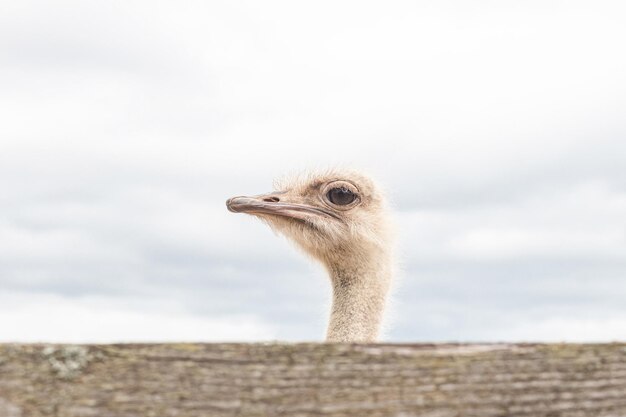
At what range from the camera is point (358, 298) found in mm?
7121

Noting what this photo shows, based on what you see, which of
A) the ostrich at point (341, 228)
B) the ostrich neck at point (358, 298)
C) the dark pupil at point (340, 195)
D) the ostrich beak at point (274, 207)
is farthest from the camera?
the dark pupil at point (340, 195)

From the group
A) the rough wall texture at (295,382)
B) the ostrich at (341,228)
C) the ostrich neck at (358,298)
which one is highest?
the ostrich at (341,228)

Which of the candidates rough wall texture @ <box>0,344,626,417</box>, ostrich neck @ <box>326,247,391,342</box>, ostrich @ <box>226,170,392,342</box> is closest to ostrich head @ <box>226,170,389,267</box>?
ostrich @ <box>226,170,392,342</box>

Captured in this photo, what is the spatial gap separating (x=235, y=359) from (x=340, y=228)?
5.83 m

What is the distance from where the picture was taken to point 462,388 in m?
2.14

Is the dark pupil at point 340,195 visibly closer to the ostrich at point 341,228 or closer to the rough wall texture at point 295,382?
the ostrich at point 341,228

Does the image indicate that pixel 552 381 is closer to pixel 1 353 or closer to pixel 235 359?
pixel 235 359

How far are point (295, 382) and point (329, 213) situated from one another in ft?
19.8

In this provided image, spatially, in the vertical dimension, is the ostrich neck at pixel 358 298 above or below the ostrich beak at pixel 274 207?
below

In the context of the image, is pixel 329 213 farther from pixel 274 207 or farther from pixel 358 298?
pixel 358 298

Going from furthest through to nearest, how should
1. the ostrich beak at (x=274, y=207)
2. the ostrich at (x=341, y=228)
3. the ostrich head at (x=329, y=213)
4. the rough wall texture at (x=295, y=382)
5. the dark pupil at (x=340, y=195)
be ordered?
1. the dark pupil at (x=340, y=195)
2. the ostrich head at (x=329, y=213)
3. the ostrich beak at (x=274, y=207)
4. the ostrich at (x=341, y=228)
5. the rough wall texture at (x=295, y=382)

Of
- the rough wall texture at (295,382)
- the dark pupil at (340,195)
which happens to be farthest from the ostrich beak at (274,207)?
the rough wall texture at (295,382)

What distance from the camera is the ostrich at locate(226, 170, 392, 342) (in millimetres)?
7180

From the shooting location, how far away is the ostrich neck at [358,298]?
22.4 ft
